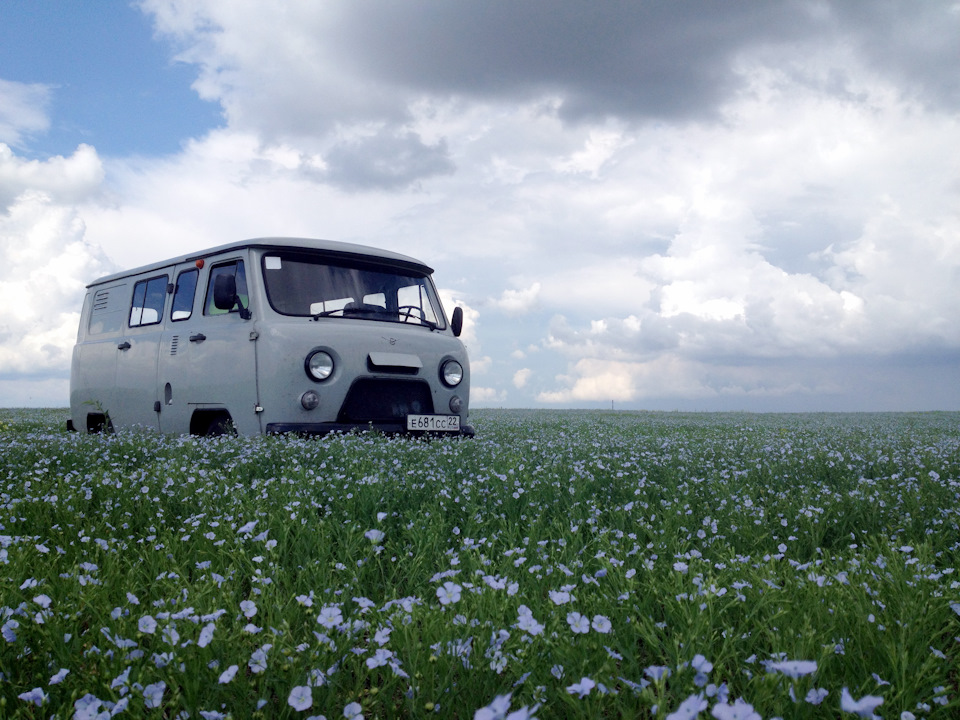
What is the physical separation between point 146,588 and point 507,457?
3.59 m

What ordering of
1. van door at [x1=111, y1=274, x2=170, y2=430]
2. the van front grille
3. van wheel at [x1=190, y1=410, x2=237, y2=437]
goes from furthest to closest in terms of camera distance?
van door at [x1=111, y1=274, x2=170, y2=430]
van wheel at [x1=190, y1=410, x2=237, y2=437]
the van front grille

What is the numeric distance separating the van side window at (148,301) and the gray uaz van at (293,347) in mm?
32

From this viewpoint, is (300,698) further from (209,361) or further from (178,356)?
(178,356)

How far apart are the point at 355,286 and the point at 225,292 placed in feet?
5.50

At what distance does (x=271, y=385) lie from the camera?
773 centimetres

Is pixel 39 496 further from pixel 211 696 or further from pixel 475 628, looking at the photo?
pixel 475 628

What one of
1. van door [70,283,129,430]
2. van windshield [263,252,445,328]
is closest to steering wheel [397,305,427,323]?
van windshield [263,252,445,328]

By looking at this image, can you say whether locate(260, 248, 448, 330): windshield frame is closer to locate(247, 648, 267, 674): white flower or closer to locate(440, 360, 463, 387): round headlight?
locate(440, 360, 463, 387): round headlight

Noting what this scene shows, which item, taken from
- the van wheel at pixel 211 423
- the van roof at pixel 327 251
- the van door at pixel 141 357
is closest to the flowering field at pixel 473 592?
the van wheel at pixel 211 423

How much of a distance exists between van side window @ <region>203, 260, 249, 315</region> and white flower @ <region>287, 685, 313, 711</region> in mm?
6899

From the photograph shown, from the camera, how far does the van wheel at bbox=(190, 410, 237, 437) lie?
8.50 m

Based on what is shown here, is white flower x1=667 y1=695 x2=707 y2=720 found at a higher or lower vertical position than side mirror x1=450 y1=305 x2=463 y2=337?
lower

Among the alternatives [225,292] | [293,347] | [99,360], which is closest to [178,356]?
[225,292]

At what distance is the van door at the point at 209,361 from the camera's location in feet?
26.3
